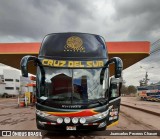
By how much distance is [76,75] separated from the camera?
281 inches

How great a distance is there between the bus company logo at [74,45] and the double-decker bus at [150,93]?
38401mm

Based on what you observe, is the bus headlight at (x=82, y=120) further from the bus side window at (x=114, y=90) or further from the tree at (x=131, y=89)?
the tree at (x=131, y=89)

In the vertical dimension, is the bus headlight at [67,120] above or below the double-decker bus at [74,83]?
below

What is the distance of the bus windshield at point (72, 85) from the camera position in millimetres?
6898

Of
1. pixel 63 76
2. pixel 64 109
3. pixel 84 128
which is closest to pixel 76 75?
pixel 63 76

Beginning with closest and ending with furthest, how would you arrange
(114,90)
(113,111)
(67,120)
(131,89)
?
(67,120)
(113,111)
(114,90)
(131,89)

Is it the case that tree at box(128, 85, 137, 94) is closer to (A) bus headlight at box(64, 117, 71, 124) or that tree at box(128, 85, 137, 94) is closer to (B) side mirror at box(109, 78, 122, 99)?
(B) side mirror at box(109, 78, 122, 99)

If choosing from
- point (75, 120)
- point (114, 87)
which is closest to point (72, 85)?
point (75, 120)

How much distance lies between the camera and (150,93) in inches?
1891

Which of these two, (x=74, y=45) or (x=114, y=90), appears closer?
(x=74, y=45)

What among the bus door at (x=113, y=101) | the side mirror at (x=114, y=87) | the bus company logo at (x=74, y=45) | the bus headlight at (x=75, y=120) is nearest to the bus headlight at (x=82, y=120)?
the bus headlight at (x=75, y=120)

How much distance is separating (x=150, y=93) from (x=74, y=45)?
43.1 meters

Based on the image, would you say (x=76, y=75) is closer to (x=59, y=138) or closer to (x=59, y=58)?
(x=59, y=58)

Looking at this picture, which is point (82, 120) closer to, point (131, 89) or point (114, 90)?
point (114, 90)
